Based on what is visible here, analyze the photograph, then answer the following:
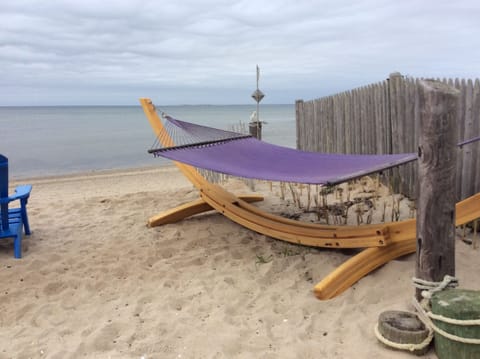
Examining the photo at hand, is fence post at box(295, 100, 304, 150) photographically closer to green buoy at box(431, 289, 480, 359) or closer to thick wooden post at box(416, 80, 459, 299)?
thick wooden post at box(416, 80, 459, 299)

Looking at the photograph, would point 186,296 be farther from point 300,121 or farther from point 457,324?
point 300,121

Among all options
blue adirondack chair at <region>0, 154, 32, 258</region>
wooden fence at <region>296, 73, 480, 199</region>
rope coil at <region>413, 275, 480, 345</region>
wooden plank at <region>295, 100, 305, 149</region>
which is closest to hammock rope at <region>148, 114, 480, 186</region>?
rope coil at <region>413, 275, 480, 345</region>

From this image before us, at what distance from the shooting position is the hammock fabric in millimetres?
2572

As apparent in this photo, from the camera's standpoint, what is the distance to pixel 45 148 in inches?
642

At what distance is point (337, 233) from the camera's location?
121 inches

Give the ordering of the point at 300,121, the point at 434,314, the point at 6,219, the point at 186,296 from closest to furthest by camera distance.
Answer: the point at 434,314 < the point at 186,296 < the point at 6,219 < the point at 300,121

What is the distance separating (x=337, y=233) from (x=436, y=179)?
1.10 m

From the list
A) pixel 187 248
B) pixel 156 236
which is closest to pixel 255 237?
pixel 187 248

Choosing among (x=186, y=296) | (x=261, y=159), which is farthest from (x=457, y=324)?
(x=261, y=159)

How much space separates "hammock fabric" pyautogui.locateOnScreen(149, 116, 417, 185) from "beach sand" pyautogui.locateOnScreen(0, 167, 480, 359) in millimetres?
656

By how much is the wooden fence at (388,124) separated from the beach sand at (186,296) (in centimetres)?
88

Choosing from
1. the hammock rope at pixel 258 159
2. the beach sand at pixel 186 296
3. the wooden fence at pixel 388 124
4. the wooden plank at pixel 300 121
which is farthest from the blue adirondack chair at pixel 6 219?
the wooden plank at pixel 300 121

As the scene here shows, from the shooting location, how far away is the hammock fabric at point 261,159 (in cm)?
257

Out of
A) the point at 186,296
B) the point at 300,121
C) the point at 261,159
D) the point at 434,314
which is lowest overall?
the point at 186,296
